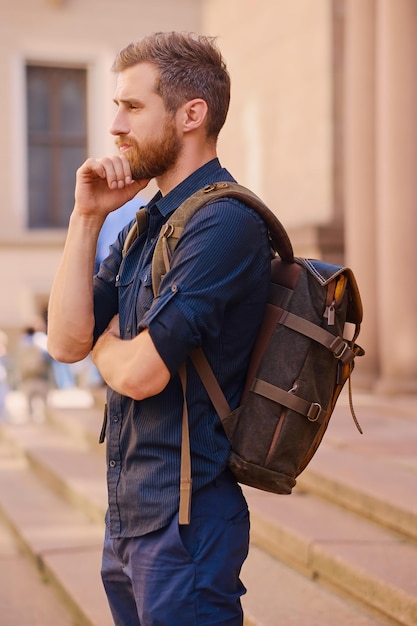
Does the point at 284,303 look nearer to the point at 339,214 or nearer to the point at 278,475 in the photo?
the point at 278,475

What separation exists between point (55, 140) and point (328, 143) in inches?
340

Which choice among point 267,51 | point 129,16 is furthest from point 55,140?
point 267,51

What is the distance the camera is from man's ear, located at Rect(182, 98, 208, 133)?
203 cm

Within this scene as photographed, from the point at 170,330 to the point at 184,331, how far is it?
0.09 feet

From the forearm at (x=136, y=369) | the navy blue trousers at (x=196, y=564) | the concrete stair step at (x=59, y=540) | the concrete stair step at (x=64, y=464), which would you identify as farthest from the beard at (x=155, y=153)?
the concrete stair step at (x=64, y=464)

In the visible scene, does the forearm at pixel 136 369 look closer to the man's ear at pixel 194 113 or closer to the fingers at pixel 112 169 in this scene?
the fingers at pixel 112 169

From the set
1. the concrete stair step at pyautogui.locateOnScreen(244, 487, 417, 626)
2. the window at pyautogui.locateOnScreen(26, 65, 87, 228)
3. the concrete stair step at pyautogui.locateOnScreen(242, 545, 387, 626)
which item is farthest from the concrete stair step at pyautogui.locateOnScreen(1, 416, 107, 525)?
the window at pyautogui.locateOnScreen(26, 65, 87, 228)

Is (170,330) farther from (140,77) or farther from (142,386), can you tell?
(140,77)

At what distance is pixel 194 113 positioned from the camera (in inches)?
80.2

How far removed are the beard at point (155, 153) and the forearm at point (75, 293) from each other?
155mm

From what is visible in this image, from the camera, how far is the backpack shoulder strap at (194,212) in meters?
1.99

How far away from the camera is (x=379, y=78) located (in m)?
7.40

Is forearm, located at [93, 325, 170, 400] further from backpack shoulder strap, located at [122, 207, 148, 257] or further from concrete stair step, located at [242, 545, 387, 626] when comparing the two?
concrete stair step, located at [242, 545, 387, 626]

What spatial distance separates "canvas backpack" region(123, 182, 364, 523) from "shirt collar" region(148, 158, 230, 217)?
0.27 feet
